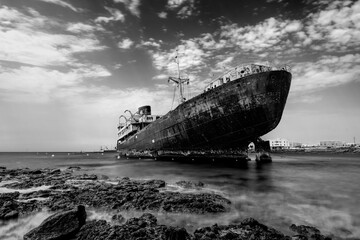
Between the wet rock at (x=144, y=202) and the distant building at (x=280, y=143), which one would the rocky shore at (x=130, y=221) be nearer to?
the wet rock at (x=144, y=202)

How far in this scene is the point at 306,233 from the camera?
17.1ft

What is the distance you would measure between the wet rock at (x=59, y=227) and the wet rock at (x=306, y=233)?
497cm

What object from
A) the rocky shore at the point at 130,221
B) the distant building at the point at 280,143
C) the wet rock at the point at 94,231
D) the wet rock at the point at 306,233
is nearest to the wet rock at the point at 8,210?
the rocky shore at the point at 130,221

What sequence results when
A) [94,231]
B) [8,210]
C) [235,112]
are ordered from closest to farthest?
[94,231] < [8,210] < [235,112]

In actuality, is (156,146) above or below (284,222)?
above

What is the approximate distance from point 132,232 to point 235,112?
51.9 feet

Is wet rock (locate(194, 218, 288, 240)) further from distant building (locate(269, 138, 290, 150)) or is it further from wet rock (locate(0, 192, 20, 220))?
distant building (locate(269, 138, 290, 150))

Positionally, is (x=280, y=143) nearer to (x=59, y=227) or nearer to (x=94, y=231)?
(x=94, y=231)

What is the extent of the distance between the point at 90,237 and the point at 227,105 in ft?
53.3

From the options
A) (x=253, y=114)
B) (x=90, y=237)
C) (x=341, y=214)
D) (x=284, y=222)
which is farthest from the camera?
(x=253, y=114)

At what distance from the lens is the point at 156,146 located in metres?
32.4

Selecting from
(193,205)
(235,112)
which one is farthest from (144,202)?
(235,112)

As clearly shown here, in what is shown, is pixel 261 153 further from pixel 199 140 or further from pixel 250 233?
pixel 250 233

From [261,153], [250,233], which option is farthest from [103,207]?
[261,153]
